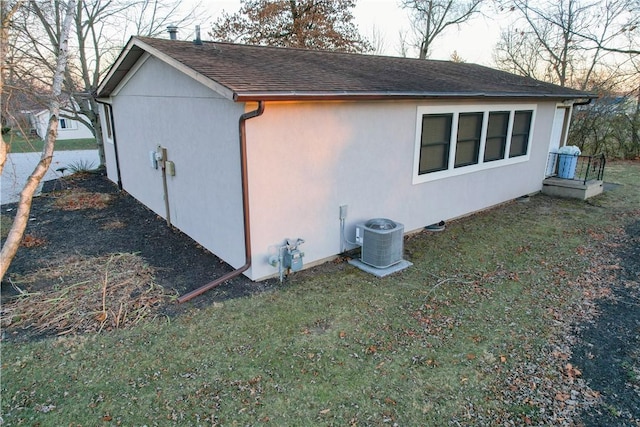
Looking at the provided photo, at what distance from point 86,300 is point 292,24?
1757cm

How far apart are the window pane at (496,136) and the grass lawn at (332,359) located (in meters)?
3.50

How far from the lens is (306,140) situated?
534cm

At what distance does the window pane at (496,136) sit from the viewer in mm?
8305

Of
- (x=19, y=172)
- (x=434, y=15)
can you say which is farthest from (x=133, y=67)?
(x=434, y=15)

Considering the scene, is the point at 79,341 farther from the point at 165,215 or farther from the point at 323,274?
the point at 165,215

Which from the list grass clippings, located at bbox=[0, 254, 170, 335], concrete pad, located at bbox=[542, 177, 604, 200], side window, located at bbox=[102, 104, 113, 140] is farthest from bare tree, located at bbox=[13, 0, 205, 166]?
concrete pad, located at bbox=[542, 177, 604, 200]

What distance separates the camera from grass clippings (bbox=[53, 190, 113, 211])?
9531mm

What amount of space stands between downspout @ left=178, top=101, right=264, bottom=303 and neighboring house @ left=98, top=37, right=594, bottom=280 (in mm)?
16

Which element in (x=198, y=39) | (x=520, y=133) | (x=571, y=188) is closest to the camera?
(x=198, y=39)

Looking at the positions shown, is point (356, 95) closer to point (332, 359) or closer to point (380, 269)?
point (380, 269)

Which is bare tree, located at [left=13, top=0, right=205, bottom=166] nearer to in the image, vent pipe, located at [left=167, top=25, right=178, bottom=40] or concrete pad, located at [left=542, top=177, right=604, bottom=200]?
Result: vent pipe, located at [left=167, top=25, right=178, bottom=40]

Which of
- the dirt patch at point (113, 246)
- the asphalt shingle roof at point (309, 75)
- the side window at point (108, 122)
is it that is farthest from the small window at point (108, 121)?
the asphalt shingle roof at point (309, 75)

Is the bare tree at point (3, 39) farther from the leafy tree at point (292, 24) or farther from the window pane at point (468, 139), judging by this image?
the leafy tree at point (292, 24)

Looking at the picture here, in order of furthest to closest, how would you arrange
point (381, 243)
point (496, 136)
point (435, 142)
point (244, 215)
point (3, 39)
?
point (496, 136)
point (435, 142)
point (381, 243)
point (244, 215)
point (3, 39)
